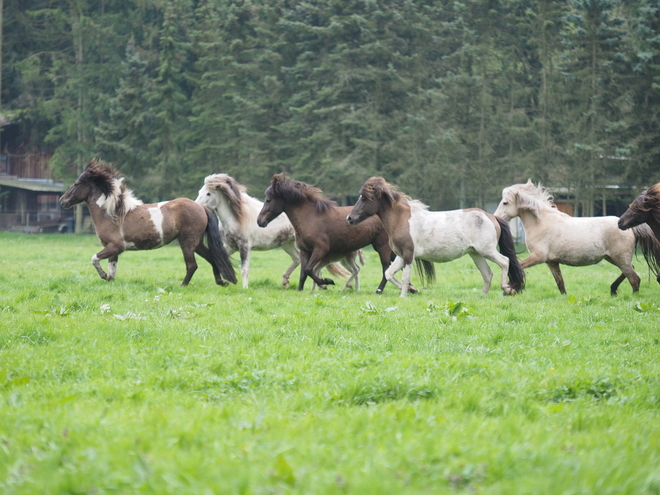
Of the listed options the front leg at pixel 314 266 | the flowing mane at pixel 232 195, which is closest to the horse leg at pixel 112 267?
the flowing mane at pixel 232 195

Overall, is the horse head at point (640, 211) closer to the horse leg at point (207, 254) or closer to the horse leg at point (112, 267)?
the horse leg at point (207, 254)

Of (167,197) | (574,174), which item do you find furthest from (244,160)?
(574,174)

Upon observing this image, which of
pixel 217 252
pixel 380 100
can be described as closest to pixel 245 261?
pixel 217 252

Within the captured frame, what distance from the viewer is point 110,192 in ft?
42.9

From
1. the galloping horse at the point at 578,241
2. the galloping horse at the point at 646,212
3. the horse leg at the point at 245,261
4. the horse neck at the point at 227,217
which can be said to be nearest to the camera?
the galloping horse at the point at 646,212

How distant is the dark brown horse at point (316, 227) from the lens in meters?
12.8

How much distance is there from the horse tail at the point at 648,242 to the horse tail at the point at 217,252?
725 cm

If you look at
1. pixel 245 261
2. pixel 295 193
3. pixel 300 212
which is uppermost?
pixel 295 193

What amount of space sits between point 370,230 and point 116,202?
15.2ft

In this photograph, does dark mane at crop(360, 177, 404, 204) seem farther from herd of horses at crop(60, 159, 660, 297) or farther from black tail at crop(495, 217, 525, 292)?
black tail at crop(495, 217, 525, 292)

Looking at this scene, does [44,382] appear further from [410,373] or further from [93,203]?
[93,203]

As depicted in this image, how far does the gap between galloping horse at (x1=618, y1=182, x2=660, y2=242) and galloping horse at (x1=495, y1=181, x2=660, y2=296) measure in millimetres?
730

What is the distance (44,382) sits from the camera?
530 centimetres

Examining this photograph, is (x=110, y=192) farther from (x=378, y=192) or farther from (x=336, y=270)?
(x=378, y=192)
